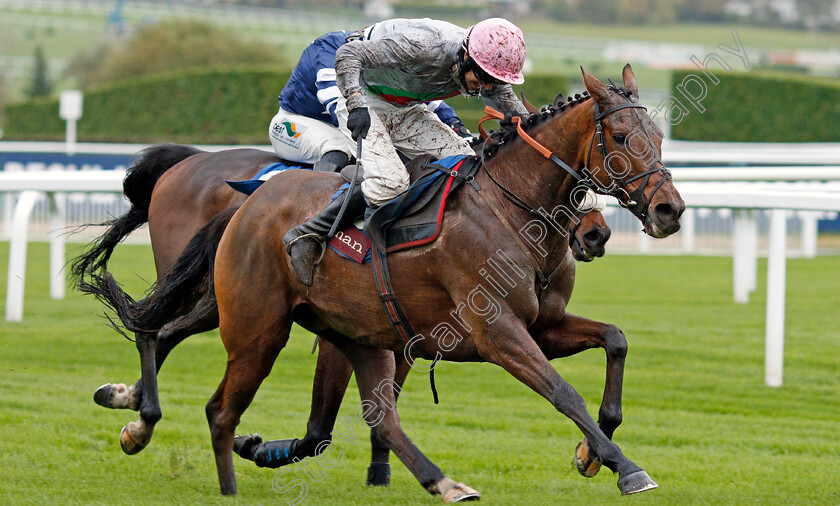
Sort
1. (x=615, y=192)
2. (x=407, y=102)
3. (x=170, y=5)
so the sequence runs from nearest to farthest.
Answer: (x=615, y=192)
(x=407, y=102)
(x=170, y=5)

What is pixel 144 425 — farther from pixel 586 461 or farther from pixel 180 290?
pixel 586 461

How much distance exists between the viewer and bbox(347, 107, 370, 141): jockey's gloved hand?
4.28m

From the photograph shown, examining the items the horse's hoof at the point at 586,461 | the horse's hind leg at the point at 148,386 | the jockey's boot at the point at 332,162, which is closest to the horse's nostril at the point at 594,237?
the horse's hoof at the point at 586,461

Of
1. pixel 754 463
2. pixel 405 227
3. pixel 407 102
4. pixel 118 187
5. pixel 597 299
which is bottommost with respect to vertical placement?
pixel 597 299

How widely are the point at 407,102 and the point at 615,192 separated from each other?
1.11 meters

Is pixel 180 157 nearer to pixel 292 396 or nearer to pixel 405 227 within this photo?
pixel 292 396

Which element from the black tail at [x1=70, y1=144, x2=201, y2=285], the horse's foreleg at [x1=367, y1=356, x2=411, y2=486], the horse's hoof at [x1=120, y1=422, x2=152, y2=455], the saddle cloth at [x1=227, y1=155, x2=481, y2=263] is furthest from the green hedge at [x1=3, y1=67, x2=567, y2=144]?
the saddle cloth at [x1=227, y1=155, x2=481, y2=263]

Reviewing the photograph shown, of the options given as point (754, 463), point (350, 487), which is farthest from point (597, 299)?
point (350, 487)

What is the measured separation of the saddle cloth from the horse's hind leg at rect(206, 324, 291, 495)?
0.54 metres

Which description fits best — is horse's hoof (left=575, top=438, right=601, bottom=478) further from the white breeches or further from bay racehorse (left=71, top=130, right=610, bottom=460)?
the white breeches

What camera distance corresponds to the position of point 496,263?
4133 millimetres

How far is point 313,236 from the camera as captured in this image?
4.46 m

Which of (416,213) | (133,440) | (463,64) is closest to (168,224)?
(133,440)

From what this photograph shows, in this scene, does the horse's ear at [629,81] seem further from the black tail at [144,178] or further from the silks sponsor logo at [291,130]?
the black tail at [144,178]
